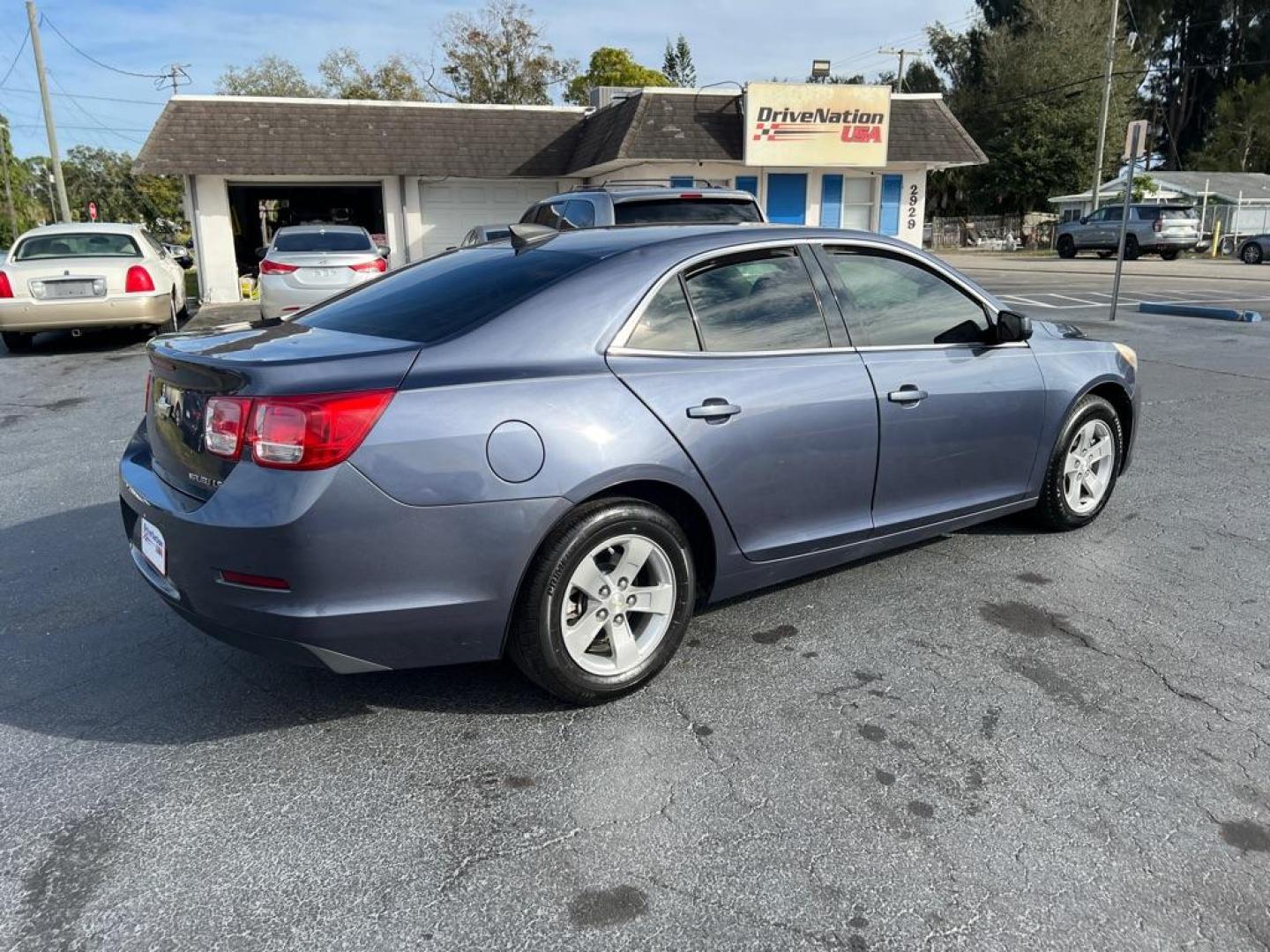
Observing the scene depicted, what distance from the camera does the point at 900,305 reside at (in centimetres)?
410

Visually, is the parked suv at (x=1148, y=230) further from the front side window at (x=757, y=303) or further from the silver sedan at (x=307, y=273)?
the front side window at (x=757, y=303)

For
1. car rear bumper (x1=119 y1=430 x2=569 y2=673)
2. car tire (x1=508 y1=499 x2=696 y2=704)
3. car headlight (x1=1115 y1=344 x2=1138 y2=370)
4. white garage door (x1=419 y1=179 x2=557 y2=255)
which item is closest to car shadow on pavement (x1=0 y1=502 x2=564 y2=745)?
car tire (x1=508 y1=499 x2=696 y2=704)

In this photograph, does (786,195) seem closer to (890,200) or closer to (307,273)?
(890,200)

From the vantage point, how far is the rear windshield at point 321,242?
13016 mm

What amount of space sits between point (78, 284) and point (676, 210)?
7.70 metres

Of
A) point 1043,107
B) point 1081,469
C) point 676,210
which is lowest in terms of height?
point 1081,469

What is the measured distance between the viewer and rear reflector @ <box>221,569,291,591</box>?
108 inches

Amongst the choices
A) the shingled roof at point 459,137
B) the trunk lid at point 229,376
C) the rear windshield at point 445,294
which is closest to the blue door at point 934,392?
the rear windshield at point 445,294

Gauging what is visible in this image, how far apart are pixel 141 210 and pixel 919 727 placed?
99.6 m

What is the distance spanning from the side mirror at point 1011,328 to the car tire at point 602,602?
1.95 metres

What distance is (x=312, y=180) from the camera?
21938 millimetres

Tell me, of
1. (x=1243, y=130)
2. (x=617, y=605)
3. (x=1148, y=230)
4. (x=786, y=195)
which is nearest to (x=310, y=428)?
(x=617, y=605)

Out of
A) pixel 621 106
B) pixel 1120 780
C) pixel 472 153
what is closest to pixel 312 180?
pixel 472 153

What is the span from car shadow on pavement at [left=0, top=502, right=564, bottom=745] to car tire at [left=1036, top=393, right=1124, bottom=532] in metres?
2.91
